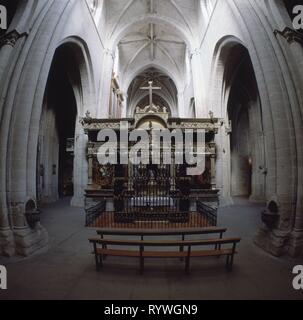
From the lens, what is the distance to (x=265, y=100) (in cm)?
600

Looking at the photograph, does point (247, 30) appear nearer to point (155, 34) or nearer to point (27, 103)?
point (27, 103)

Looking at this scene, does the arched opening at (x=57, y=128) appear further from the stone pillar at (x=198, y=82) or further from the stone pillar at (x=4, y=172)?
the stone pillar at (x=198, y=82)

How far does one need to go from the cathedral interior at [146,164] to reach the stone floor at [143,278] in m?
0.03

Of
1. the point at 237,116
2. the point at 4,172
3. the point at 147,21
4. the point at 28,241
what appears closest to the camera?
the point at 28,241

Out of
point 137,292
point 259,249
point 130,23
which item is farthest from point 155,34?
point 137,292

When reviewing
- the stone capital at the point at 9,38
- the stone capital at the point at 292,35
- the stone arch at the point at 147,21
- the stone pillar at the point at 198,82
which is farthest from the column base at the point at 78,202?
the stone arch at the point at 147,21

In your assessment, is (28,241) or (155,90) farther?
(155,90)

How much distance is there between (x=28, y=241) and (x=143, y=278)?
3.00m

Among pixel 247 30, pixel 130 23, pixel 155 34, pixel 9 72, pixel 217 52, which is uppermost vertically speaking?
pixel 155 34

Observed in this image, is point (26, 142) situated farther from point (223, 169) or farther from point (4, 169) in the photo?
point (223, 169)

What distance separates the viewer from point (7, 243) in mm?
4836

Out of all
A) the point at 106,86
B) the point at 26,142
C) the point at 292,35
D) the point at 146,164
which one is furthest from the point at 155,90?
the point at 26,142

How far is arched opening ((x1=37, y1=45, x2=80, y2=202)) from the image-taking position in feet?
44.1
